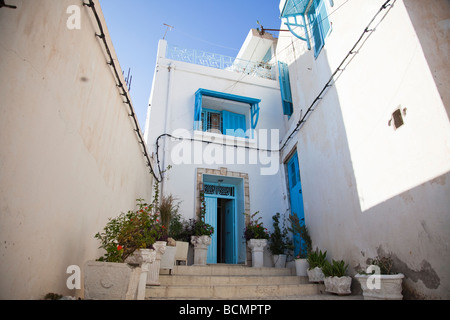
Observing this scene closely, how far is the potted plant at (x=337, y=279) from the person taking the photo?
13.0 feet

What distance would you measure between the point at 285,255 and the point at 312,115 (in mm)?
3205

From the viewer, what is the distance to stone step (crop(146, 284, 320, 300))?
3.70 metres

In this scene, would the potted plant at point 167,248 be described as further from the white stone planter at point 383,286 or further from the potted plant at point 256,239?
the white stone planter at point 383,286

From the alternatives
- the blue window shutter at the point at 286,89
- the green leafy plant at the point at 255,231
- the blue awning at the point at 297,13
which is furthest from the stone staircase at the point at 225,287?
the blue awning at the point at 297,13

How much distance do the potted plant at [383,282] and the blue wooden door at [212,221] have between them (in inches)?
155

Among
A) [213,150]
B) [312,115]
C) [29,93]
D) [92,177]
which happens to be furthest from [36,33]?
[213,150]

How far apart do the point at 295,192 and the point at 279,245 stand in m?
1.33

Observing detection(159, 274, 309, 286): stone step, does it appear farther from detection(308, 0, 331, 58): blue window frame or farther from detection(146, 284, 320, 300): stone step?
detection(308, 0, 331, 58): blue window frame

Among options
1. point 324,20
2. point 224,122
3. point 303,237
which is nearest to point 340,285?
point 303,237

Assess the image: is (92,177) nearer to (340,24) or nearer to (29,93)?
(29,93)

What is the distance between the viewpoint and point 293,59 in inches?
296

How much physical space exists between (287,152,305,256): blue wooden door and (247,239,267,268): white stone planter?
2.56 feet

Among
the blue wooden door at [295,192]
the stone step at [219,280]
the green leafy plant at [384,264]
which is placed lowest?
the stone step at [219,280]

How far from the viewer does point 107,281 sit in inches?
91.4
